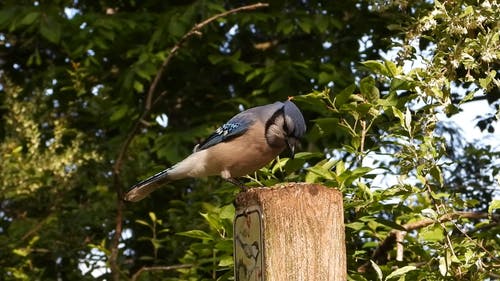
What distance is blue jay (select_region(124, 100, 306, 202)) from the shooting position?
5.24m

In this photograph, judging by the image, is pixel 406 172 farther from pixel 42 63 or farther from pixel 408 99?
pixel 42 63

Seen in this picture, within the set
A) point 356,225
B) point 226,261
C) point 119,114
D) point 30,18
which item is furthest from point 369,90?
point 30,18

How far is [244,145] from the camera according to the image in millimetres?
5453

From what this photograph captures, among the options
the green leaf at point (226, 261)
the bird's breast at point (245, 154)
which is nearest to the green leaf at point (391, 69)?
the bird's breast at point (245, 154)

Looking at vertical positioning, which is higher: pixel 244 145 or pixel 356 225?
pixel 244 145

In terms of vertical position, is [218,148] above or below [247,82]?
below

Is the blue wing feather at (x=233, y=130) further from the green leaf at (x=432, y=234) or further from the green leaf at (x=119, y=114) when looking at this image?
the green leaf at (x=119, y=114)

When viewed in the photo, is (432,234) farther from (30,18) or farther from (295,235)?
(30,18)

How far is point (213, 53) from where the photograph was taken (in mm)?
8461

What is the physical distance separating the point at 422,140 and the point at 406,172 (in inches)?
9.2

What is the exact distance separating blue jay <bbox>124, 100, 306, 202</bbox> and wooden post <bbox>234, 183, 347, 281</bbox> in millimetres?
1620

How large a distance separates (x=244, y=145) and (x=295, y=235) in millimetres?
2045

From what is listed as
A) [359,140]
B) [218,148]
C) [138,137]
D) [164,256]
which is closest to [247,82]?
[138,137]

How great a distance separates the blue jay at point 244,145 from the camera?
206 inches
